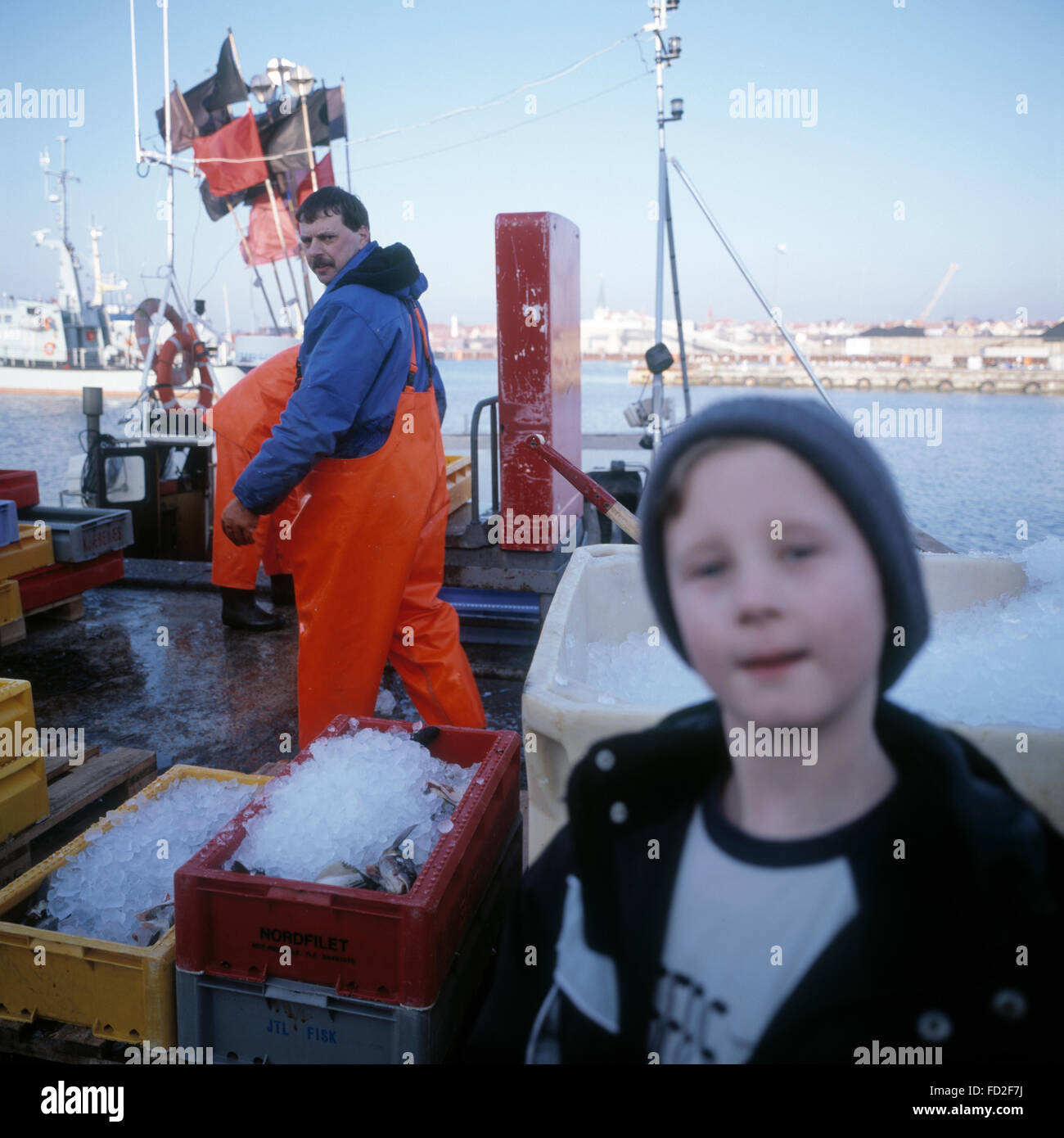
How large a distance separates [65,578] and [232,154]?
316 inches

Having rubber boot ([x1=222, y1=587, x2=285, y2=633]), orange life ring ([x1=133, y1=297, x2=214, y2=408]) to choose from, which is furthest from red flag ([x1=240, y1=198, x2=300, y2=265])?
rubber boot ([x1=222, y1=587, x2=285, y2=633])

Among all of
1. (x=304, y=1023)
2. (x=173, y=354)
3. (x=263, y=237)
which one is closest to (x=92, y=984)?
(x=304, y=1023)

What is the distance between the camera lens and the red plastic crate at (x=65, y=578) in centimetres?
479

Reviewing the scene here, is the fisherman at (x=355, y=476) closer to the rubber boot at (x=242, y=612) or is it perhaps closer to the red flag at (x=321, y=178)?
the rubber boot at (x=242, y=612)

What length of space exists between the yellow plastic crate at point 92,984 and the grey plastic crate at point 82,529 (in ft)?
11.5

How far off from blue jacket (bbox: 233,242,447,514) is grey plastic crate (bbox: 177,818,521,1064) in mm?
1475

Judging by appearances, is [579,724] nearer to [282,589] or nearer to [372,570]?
[372,570]

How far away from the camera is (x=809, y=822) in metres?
1.11

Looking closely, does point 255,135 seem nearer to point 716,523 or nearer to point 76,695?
point 76,695

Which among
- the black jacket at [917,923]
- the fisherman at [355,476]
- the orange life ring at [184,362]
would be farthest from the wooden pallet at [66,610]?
the black jacket at [917,923]
